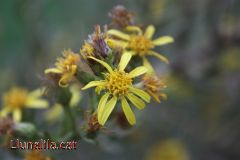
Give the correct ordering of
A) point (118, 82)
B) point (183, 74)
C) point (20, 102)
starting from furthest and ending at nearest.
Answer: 1. point (183, 74)
2. point (20, 102)
3. point (118, 82)

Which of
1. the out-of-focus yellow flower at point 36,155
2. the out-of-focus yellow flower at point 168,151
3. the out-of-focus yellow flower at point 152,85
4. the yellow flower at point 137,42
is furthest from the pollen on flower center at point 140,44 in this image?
the out-of-focus yellow flower at point 168,151

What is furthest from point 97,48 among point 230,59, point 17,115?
point 230,59

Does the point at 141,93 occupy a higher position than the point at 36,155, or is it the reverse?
the point at 36,155

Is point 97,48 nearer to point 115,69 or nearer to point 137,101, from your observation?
point 115,69

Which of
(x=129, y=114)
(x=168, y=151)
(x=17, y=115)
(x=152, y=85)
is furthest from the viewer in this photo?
(x=168, y=151)

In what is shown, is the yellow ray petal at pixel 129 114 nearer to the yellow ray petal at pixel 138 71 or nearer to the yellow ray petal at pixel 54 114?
the yellow ray petal at pixel 138 71

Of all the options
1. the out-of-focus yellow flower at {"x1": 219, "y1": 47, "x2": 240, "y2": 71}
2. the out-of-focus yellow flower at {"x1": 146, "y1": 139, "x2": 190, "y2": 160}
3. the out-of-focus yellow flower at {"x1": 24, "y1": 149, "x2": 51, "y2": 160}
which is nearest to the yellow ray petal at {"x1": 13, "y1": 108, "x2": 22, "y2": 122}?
the out-of-focus yellow flower at {"x1": 24, "y1": 149, "x2": 51, "y2": 160}
